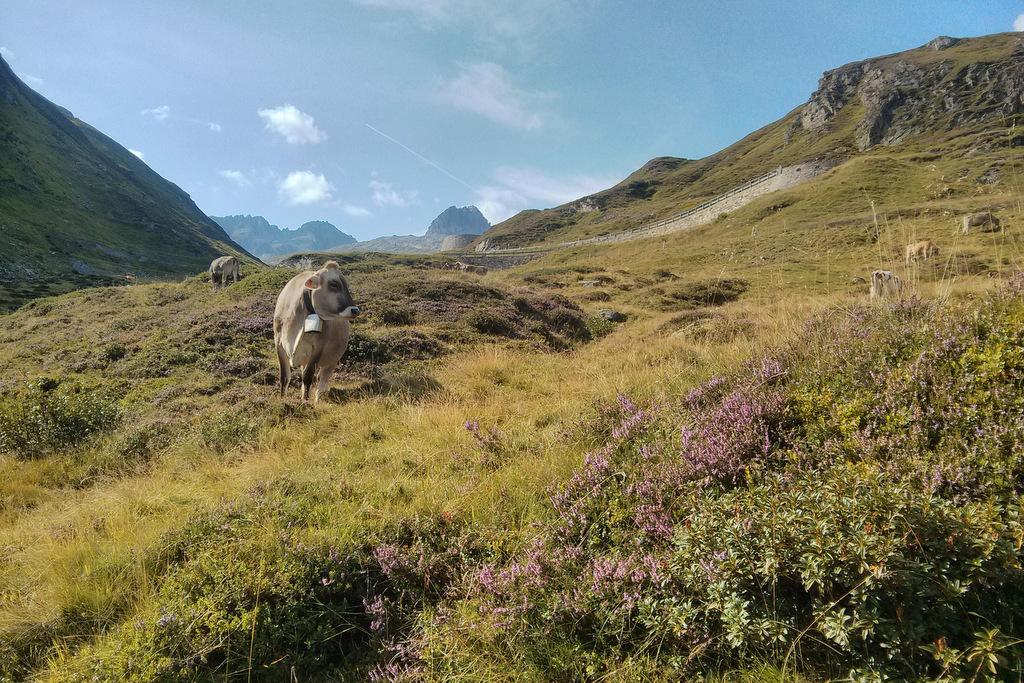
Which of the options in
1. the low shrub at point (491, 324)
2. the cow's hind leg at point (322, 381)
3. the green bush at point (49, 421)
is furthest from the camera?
the low shrub at point (491, 324)

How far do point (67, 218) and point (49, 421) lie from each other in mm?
103163

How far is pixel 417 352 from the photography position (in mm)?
12117

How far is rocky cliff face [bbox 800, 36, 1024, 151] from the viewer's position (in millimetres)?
89938

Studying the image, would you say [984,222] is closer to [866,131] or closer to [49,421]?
[49,421]

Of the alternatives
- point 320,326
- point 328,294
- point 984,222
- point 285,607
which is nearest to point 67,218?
point 328,294

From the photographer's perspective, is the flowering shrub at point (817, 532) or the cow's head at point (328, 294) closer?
the flowering shrub at point (817, 532)

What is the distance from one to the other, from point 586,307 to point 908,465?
20.2 m

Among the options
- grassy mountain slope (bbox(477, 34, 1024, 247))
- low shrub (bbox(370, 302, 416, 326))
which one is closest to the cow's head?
low shrub (bbox(370, 302, 416, 326))

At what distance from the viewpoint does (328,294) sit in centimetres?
827

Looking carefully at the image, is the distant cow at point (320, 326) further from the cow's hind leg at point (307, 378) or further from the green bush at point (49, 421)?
the green bush at point (49, 421)

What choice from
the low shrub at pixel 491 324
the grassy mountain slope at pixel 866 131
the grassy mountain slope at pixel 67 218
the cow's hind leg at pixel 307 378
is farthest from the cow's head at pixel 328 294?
the grassy mountain slope at pixel 866 131

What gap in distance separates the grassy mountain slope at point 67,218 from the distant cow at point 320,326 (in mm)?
31526

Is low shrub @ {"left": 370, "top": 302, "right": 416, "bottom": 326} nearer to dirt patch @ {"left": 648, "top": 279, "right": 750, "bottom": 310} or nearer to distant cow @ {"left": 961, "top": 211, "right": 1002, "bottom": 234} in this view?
dirt patch @ {"left": 648, "top": 279, "right": 750, "bottom": 310}

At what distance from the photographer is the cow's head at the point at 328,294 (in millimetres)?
8141
